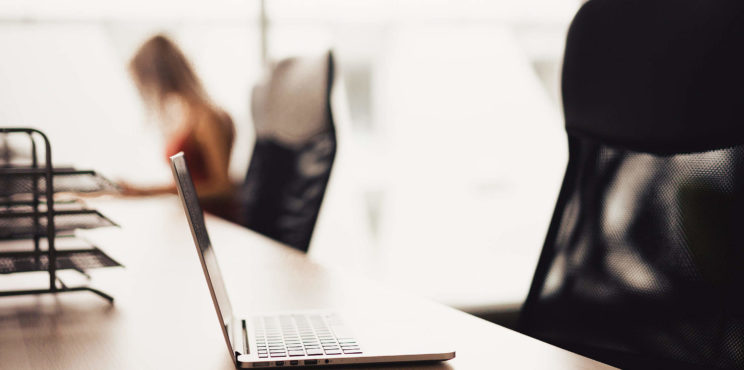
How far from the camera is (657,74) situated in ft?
3.48

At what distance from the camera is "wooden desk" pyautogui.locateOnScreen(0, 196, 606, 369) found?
82 centimetres

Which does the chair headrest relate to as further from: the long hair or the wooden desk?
the long hair

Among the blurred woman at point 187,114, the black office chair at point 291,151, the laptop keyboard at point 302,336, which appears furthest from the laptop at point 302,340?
the blurred woman at point 187,114

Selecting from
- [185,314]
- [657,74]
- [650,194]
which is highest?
[657,74]

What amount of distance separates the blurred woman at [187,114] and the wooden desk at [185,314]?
1.29 m

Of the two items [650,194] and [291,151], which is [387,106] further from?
[650,194]

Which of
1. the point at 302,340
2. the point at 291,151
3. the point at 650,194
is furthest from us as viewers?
the point at 291,151

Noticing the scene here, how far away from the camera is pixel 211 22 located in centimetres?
315

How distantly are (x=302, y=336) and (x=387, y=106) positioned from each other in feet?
8.70

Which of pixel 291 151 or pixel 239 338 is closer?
pixel 239 338

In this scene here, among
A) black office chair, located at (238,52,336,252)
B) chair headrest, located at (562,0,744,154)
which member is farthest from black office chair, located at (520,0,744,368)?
black office chair, located at (238,52,336,252)

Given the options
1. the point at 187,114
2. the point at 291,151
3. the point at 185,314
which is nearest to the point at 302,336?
the point at 185,314

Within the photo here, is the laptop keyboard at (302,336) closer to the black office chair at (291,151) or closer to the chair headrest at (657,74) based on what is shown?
the chair headrest at (657,74)

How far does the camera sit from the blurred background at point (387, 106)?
119 inches
